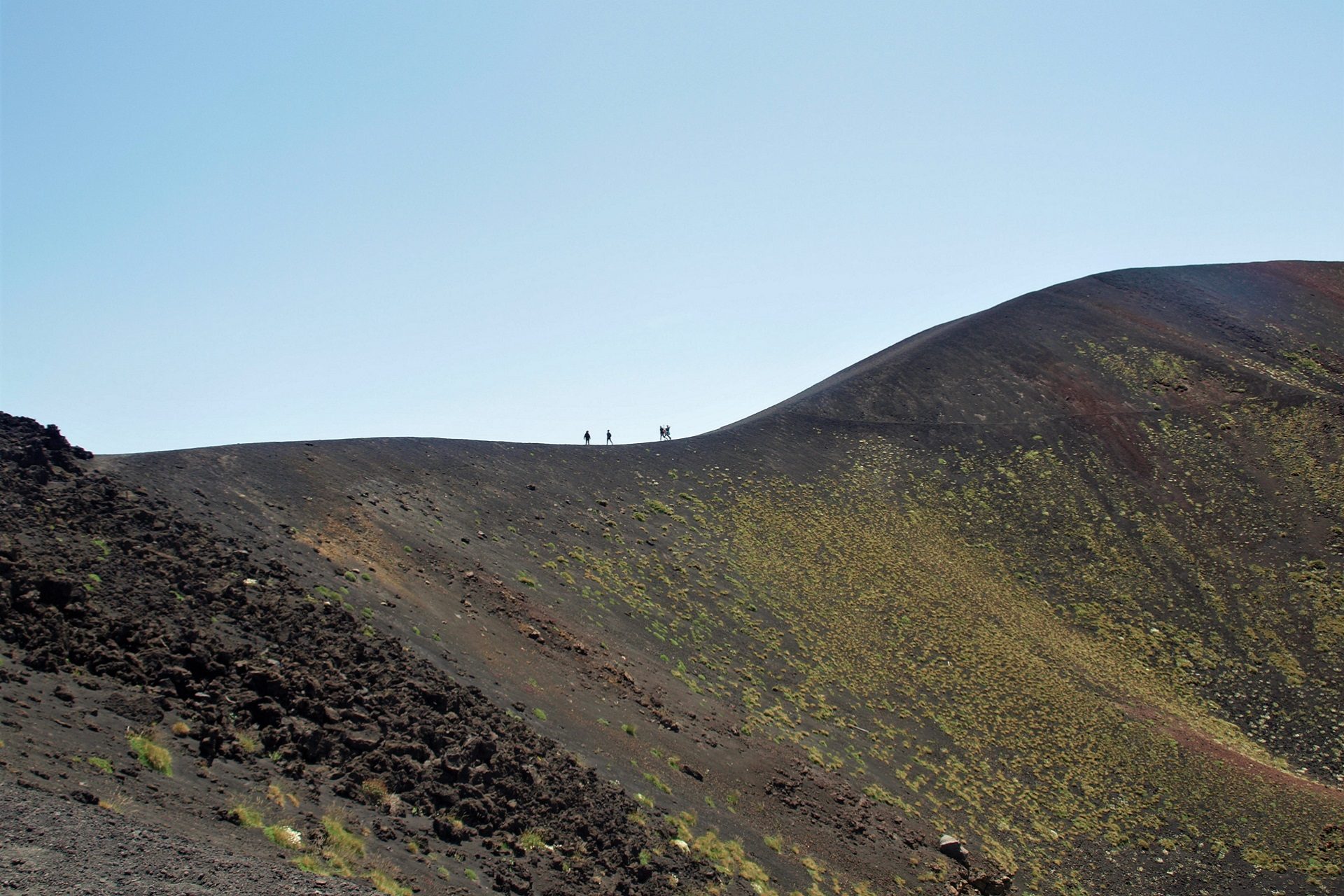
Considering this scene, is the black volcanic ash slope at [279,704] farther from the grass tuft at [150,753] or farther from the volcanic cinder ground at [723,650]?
the grass tuft at [150,753]

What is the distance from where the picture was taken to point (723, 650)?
3234cm

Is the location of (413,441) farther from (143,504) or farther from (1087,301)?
(1087,301)

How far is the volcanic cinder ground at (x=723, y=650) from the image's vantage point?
582 inches

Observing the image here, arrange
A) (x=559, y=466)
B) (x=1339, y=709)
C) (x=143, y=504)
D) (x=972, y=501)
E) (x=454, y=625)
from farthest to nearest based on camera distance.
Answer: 1. (x=972, y=501)
2. (x=559, y=466)
3. (x=1339, y=709)
4. (x=454, y=625)
5. (x=143, y=504)

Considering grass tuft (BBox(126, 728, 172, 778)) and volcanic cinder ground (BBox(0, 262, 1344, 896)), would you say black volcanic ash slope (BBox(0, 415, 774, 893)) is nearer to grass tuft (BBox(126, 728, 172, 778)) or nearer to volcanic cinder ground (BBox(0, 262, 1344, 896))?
volcanic cinder ground (BBox(0, 262, 1344, 896))

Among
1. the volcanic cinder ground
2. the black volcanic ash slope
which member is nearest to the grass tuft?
the volcanic cinder ground

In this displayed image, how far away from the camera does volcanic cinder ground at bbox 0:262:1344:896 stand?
14.8 metres

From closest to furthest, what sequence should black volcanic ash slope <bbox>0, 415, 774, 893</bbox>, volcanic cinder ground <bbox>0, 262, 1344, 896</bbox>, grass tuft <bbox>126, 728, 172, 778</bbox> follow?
grass tuft <bbox>126, 728, 172, 778</bbox> < black volcanic ash slope <bbox>0, 415, 774, 893</bbox> < volcanic cinder ground <bbox>0, 262, 1344, 896</bbox>

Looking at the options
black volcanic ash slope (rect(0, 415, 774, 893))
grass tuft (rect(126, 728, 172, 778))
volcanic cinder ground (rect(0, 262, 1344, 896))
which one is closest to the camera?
grass tuft (rect(126, 728, 172, 778))

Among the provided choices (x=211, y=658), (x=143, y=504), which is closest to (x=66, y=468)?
(x=143, y=504)

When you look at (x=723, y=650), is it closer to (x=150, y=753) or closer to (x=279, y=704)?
(x=279, y=704)

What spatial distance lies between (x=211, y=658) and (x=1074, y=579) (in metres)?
39.1

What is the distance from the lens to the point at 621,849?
1766cm

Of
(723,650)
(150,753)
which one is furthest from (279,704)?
(723,650)
